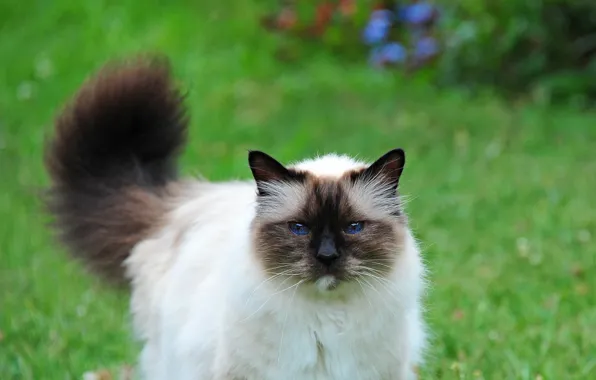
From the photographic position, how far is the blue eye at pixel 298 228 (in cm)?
333

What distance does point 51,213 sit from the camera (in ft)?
15.0

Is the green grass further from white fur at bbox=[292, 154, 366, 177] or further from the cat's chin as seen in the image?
the cat's chin

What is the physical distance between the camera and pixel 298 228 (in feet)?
11.0

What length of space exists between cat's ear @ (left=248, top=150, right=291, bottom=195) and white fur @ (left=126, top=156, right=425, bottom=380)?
17 cm

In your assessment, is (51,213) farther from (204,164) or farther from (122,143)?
(204,164)

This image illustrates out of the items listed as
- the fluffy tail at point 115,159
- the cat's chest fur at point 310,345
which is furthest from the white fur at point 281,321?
the fluffy tail at point 115,159

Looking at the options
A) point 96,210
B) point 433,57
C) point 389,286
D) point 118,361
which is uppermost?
point 433,57

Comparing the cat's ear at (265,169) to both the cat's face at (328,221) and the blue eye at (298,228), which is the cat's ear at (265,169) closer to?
the cat's face at (328,221)

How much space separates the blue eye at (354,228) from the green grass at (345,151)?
51.8 inches

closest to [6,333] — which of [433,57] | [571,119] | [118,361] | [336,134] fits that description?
[118,361]

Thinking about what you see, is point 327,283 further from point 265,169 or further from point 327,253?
point 265,169

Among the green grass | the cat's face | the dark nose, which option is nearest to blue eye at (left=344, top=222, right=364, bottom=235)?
the cat's face

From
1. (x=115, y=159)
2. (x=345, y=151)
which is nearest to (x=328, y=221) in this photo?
(x=115, y=159)

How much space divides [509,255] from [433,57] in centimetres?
480
